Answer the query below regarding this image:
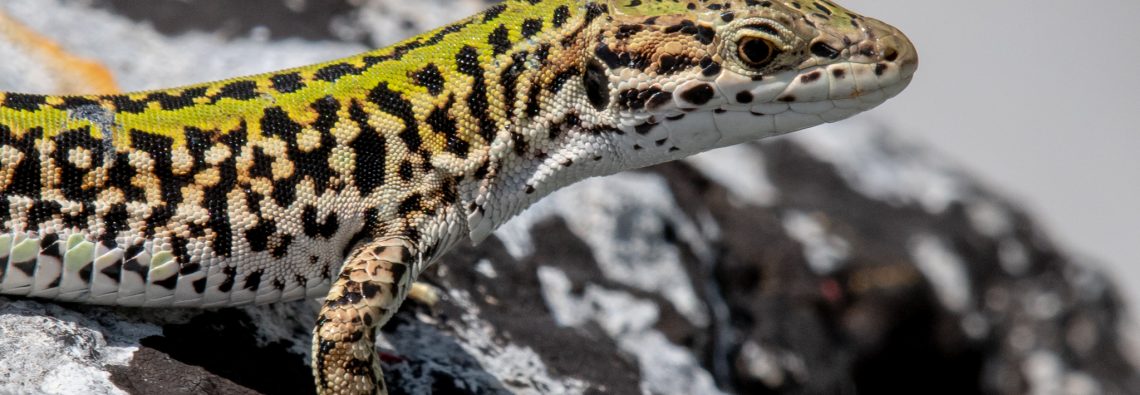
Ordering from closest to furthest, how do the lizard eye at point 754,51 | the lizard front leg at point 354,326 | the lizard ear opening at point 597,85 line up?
the lizard front leg at point 354,326 < the lizard eye at point 754,51 < the lizard ear opening at point 597,85

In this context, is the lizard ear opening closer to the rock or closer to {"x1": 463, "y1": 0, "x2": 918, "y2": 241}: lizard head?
{"x1": 463, "y1": 0, "x2": 918, "y2": 241}: lizard head

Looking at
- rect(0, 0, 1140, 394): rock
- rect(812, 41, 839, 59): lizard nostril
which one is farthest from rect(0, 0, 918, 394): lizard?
rect(0, 0, 1140, 394): rock

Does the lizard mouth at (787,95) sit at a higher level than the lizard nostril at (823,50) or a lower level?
lower

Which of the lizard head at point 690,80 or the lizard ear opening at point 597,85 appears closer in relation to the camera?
the lizard head at point 690,80

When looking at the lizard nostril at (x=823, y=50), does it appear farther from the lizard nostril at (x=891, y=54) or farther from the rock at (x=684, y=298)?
the rock at (x=684, y=298)

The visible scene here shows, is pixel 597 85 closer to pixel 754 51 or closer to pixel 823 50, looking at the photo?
pixel 754 51

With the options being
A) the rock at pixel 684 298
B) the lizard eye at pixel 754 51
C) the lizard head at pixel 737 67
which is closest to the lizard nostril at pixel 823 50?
the lizard head at pixel 737 67

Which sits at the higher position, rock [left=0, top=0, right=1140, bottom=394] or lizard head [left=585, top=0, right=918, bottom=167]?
lizard head [left=585, top=0, right=918, bottom=167]

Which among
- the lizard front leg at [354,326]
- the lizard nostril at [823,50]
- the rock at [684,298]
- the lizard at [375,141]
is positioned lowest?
the rock at [684,298]

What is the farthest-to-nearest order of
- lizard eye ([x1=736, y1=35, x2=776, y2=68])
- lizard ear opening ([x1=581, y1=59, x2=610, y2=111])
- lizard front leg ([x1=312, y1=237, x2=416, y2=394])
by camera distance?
lizard ear opening ([x1=581, y1=59, x2=610, y2=111]) < lizard eye ([x1=736, y1=35, x2=776, y2=68]) < lizard front leg ([x1=312, y1=237, x2=416, y2=394])

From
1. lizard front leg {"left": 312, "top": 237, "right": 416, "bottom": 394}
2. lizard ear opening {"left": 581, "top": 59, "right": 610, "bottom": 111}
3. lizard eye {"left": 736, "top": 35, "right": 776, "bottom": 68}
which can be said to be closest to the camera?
lizard front leg {"left": 312, "top": 237, "right": 416, "bottom": 394}

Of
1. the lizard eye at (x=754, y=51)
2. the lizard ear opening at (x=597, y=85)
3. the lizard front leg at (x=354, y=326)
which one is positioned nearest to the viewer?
the lizard front leg at (x=354, y=326)
